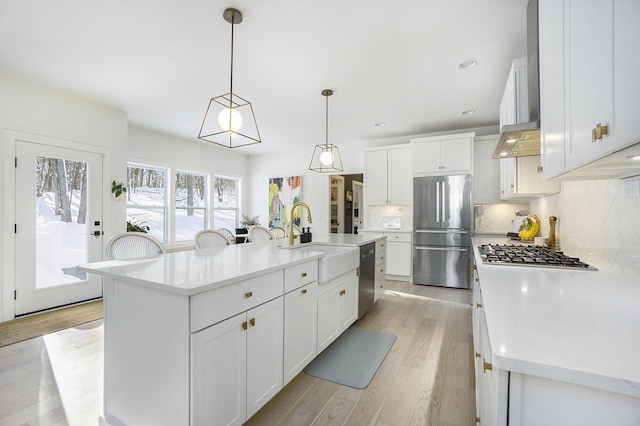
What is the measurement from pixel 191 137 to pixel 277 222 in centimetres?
256

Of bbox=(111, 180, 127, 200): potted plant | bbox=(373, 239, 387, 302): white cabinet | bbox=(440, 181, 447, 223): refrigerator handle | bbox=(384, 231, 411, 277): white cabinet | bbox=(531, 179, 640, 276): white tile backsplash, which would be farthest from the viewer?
bbox=(384, 231, 411, 277): white cabinet

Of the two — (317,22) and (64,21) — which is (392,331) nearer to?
(317,22)

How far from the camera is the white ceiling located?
7.00ft

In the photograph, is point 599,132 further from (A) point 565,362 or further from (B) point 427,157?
(B) point 427,157

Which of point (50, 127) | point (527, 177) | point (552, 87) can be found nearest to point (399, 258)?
point (527, 177)

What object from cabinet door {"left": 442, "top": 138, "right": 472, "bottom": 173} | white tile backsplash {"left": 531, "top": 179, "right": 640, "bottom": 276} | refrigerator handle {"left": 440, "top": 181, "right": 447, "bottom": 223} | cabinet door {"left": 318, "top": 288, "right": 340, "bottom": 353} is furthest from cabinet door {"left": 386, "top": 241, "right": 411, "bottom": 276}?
cabinet door {"left": 318, "top": 288, "right": 340, "bottom": 353}

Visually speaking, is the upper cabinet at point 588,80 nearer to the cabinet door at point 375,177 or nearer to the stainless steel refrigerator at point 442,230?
the stainless steel refrigerator at point 442,230

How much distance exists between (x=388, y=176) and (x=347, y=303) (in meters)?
3.11

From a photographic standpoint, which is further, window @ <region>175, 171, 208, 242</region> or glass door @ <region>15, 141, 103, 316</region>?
window @ <region>175, 171, 208, 242</region>

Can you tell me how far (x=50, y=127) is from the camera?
3.51 m

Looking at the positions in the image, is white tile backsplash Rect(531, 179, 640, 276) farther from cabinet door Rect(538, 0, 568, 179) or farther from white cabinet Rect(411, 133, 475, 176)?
white cabinet Rect(411, 133, 475, 176)

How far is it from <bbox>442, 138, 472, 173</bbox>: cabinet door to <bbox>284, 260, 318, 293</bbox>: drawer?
3.46 m

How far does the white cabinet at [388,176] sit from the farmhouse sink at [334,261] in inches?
102

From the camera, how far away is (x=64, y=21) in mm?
2242
